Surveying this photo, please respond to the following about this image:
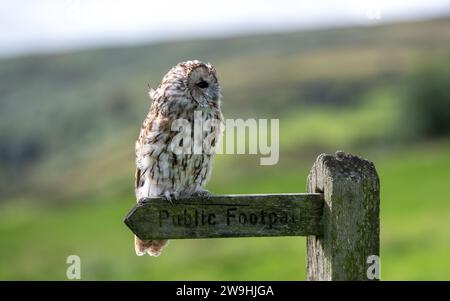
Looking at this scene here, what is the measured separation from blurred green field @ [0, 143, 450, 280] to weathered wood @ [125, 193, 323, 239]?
21.7 metres

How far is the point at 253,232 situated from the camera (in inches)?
210

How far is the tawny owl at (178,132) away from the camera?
726cm

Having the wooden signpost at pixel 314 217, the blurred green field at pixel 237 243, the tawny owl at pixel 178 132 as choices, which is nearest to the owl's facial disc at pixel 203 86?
the tawny owl at pixel 178 132

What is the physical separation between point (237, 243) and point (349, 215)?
3162cm

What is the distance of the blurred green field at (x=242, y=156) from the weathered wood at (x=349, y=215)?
22.7 meters

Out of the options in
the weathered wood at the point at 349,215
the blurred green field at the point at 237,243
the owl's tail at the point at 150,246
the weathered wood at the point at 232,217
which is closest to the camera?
the weathered wood at the point at 349,215

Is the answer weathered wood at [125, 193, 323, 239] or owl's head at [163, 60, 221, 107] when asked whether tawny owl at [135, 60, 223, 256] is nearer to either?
owl's head at [163, 60, 221, 107]

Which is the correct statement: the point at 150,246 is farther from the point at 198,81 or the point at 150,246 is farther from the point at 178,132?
the point at 198,81

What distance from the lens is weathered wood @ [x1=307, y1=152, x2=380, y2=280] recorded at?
5188mm

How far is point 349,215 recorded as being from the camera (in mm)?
5188

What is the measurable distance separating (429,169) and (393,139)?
10560mm

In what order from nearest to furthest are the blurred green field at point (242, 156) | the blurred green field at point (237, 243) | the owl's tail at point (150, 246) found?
the owl's tail at point (150, 246) < the blurred green field at point (237, 243) < the blurred green field at point (242, 156)

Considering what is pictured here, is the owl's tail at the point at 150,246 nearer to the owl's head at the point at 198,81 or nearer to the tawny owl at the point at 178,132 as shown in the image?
the tawny owl at the point at 178,132

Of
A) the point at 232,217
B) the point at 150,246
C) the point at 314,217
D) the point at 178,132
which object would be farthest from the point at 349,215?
the point at 178,132
